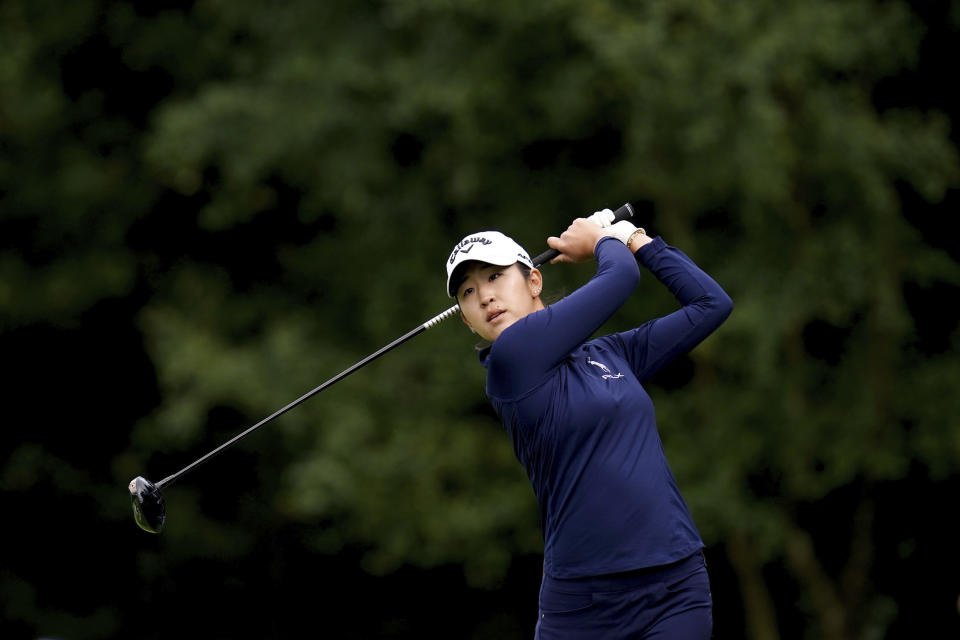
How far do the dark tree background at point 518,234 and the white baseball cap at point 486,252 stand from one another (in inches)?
221

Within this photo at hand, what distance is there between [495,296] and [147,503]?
5.00ft

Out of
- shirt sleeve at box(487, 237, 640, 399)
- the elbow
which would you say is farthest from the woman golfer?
the elbow

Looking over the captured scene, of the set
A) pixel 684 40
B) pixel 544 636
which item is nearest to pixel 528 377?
pixel 544 636

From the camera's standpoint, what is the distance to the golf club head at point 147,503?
13.7 feet

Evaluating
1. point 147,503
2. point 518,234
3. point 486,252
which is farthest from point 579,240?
point 518,234

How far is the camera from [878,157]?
9320 millimetres

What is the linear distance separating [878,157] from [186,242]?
681cm

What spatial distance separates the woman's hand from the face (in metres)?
0.18

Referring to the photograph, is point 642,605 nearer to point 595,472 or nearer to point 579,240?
point 595,472

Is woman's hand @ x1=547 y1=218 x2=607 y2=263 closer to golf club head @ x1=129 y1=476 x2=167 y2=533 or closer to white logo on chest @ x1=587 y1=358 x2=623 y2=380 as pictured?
white logo on chest @ x1=587 y1=358 x2=623 y2=380

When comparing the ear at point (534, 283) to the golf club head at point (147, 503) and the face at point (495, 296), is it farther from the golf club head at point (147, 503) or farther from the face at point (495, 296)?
the golf club head at point (147, 503)

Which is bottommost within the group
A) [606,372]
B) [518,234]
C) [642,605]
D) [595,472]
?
[642,605]

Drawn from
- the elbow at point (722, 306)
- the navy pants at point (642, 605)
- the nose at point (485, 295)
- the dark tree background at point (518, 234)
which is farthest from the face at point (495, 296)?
the dark tree background at point (518, 234)

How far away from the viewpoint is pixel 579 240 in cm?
350
